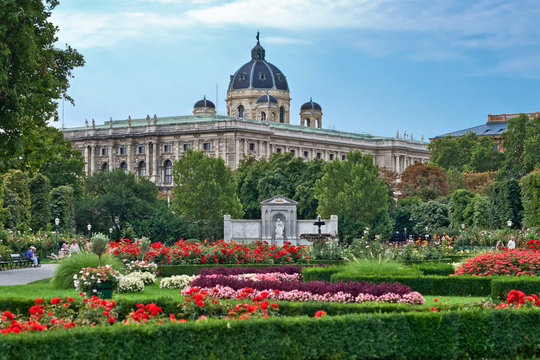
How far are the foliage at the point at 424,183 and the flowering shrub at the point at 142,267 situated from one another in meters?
65.9

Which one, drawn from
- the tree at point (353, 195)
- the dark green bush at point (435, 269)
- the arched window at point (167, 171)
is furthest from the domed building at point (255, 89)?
the dark green bush at point (435, 269)

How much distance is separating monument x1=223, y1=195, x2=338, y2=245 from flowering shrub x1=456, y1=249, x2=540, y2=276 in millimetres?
35940

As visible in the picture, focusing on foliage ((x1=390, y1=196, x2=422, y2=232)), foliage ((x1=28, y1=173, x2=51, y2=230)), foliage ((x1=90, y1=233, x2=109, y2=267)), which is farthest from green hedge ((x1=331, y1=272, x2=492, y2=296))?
foliage ((x1=390, y1=196, x2=422, y2=232))

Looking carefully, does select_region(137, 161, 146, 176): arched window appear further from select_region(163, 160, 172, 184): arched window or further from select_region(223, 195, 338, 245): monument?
select_region(223, 195, 338, 245): monument

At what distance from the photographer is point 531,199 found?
195 ft

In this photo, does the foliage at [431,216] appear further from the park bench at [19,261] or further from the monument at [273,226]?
the park bench at [19,261]

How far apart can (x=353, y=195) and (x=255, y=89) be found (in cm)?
8086

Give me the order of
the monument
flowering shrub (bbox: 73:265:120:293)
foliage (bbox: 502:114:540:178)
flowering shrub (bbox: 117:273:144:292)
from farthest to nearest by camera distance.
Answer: foliage (bbox: 502:114:540:178) < the monument < flowering shrub (bbox: 117:273:144:292) < flowering shrub (bbox: 73:265:120:293)

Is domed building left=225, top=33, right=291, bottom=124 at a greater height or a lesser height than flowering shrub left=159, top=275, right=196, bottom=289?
greater

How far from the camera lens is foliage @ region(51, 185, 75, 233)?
64875 mm

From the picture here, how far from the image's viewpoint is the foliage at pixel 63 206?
6488 cm

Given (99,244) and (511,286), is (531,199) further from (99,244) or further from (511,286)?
(99,244)

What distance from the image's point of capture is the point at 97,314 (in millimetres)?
15148

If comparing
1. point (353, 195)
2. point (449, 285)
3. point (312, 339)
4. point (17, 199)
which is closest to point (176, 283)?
point (449, 285)
